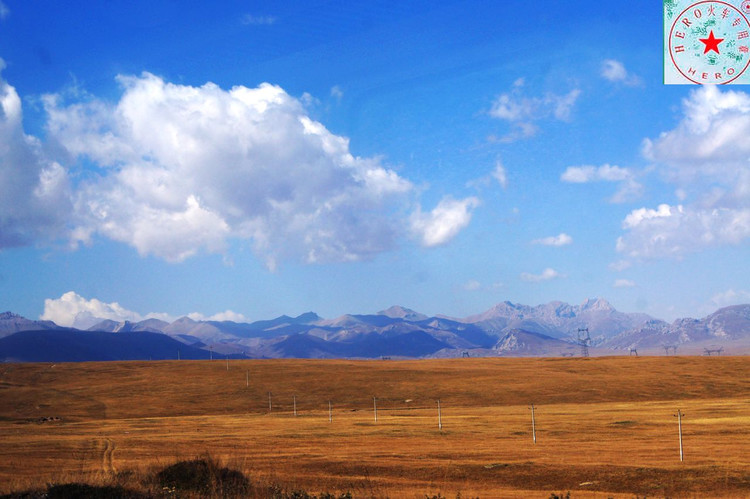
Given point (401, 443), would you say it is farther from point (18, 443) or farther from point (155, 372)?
point (155, 372)

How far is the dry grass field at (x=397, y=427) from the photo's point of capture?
47656mm

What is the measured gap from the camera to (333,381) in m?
167

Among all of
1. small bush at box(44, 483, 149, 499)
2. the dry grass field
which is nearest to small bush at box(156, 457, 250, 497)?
the dry grass field

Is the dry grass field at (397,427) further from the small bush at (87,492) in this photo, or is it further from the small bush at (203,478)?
the small bush at (87,492)

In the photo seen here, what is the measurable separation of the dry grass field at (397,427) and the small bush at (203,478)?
5.22 feet

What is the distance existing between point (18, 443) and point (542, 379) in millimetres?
119083

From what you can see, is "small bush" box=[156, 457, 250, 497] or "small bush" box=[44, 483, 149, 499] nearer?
"small bush" box=[44, 483, 149, 499]

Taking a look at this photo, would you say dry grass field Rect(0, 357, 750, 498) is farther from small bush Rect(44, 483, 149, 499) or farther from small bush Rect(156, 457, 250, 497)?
small bush Rect(44, 483, 149, 499)

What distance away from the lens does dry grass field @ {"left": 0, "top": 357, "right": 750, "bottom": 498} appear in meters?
47.7

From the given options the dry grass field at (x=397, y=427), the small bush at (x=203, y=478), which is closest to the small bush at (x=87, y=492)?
the dry grass field at (x=397, y=427)

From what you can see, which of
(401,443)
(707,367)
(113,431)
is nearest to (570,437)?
(401,443)

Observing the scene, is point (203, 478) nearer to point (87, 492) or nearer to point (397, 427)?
point (87, 492)

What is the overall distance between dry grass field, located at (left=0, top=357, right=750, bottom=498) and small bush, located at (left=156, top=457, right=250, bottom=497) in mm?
1591

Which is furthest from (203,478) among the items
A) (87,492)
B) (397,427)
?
(397,427)
